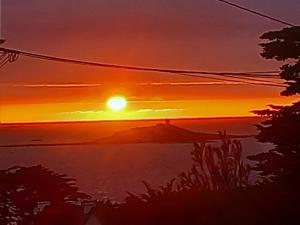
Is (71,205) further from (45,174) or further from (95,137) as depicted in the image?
(95,137)

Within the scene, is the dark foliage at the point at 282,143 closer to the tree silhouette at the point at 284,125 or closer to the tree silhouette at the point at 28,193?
the tree silhouette at the point at 284,125

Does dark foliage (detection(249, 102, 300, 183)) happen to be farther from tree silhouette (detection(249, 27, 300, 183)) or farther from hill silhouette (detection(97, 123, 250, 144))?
hill silhouette (detection(97, 123, 250, 144))

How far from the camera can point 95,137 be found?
5064 inches

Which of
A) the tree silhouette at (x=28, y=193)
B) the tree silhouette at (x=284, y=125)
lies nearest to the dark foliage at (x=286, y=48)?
the tree silhouette at (x=284, y=125)

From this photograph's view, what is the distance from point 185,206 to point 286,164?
2848 mm

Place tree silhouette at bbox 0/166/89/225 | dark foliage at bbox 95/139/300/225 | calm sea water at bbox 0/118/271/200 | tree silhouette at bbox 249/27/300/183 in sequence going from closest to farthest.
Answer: dark foliage at bbox 95/139/300/225, tree silhouette at bbox 249/27/300/183, tree silhouette at bbox 0/166/89/225, calm sea water at bbox 0/118/271/200

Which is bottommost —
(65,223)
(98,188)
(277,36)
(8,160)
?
(65,223)

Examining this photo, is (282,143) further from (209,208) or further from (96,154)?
(96,154)

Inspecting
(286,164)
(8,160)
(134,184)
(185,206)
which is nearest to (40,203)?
(185,206)

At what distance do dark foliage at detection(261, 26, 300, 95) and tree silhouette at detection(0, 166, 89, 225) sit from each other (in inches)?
241

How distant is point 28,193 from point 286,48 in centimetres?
742

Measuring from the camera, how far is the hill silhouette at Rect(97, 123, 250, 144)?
77.9 meters

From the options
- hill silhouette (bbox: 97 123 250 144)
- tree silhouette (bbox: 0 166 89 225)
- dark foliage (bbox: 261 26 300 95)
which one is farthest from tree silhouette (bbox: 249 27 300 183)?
hill silhouette (bbox: 97 123 250 144)

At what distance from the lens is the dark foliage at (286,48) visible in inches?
857
